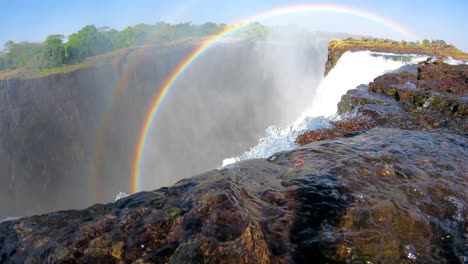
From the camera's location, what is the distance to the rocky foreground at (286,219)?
2.45 m

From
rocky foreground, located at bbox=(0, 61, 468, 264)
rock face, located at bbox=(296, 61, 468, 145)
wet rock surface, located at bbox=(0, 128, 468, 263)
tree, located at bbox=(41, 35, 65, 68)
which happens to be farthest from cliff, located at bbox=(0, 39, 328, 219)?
wet rock surface, located at bbox=(0, 128, 468, 263)

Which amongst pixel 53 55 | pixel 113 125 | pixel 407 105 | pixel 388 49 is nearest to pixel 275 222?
pixel 407 105

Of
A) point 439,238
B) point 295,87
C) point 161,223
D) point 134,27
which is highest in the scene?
point 134,27

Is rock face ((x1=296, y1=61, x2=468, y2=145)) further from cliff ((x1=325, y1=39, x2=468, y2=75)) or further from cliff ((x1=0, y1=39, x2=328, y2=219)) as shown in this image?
cliff ((x1=0, y1=39, x2=328, y2=219))

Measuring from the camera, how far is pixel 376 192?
3361mm

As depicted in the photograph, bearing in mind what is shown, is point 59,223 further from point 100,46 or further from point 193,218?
point 100,46

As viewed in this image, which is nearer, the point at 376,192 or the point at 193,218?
the point at 193,218

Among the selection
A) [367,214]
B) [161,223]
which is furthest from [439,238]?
[161,223]

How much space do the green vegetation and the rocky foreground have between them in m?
64.3

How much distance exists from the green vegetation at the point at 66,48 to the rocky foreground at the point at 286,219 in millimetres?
64296

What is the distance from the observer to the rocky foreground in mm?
2447

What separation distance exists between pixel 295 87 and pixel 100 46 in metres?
50.1

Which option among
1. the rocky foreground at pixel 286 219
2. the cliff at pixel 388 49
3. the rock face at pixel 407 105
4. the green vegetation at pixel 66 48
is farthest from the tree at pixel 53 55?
the rocky foreground at pixel 286 219

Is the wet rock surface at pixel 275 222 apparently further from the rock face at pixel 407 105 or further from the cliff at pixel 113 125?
the cliff at pixel 113 125
